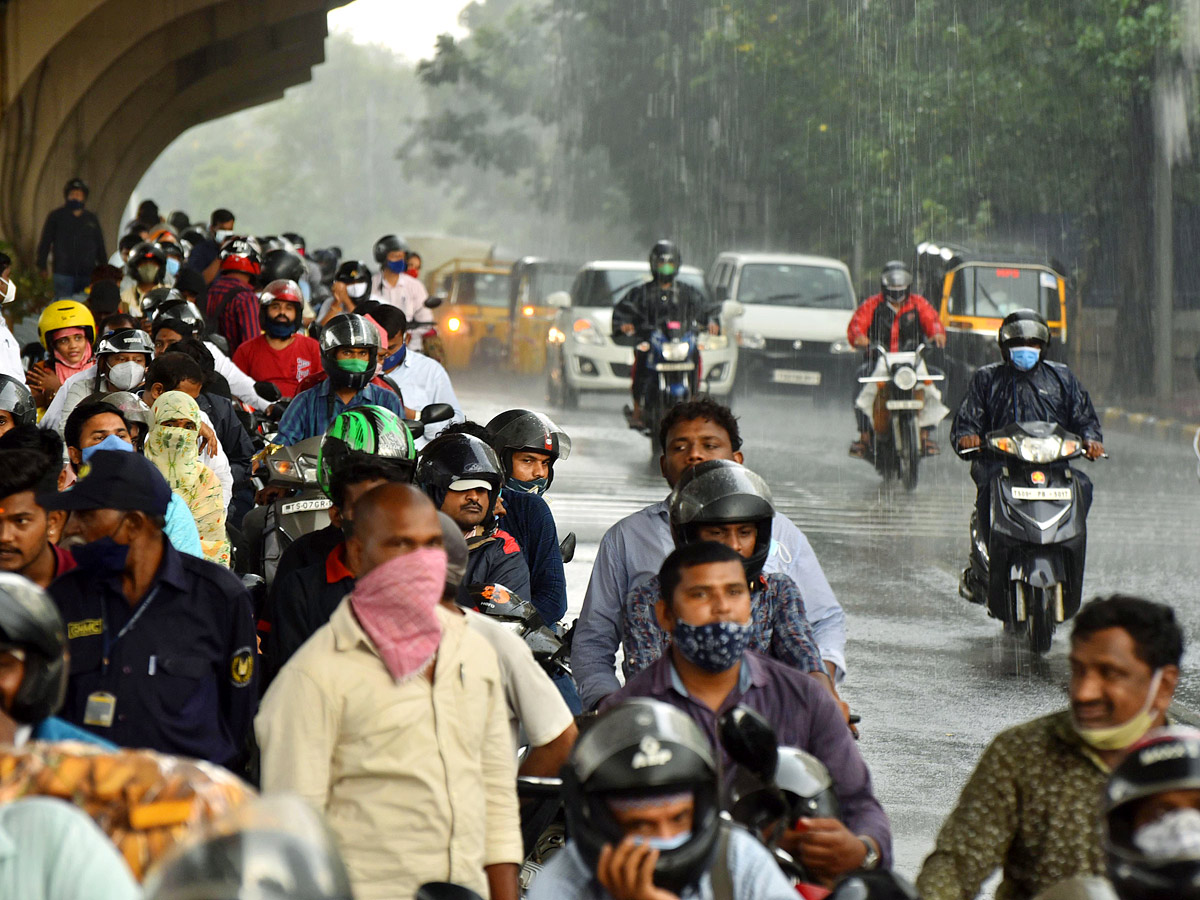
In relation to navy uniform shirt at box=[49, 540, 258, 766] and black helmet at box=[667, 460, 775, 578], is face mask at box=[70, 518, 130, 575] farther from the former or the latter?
black helmet at box=[667, 460, 775, 578]

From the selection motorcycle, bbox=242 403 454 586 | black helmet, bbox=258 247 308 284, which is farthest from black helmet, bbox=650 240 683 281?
motorcycle, bbox=242 403 454 586

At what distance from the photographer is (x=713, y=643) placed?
4402 millimetres

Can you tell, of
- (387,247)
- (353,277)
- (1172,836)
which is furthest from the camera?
(387,247)

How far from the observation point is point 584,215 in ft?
233

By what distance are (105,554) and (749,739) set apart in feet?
6.08

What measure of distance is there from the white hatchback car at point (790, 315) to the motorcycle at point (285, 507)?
17968 millimetres

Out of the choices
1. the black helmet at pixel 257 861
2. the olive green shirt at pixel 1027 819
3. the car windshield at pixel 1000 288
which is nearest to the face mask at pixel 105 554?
the olive green shirt at pixel 1027 819

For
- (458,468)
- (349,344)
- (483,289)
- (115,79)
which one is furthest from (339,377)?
(483,289)

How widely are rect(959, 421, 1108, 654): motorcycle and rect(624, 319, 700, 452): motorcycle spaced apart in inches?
332

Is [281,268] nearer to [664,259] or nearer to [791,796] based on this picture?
[664,259]

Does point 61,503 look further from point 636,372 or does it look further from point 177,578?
point 636,372

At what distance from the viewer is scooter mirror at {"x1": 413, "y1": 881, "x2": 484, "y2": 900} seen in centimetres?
386

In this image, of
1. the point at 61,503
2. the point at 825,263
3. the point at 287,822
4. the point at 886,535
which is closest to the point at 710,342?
the point at 825,263

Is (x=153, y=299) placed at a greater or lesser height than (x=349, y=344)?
greater
